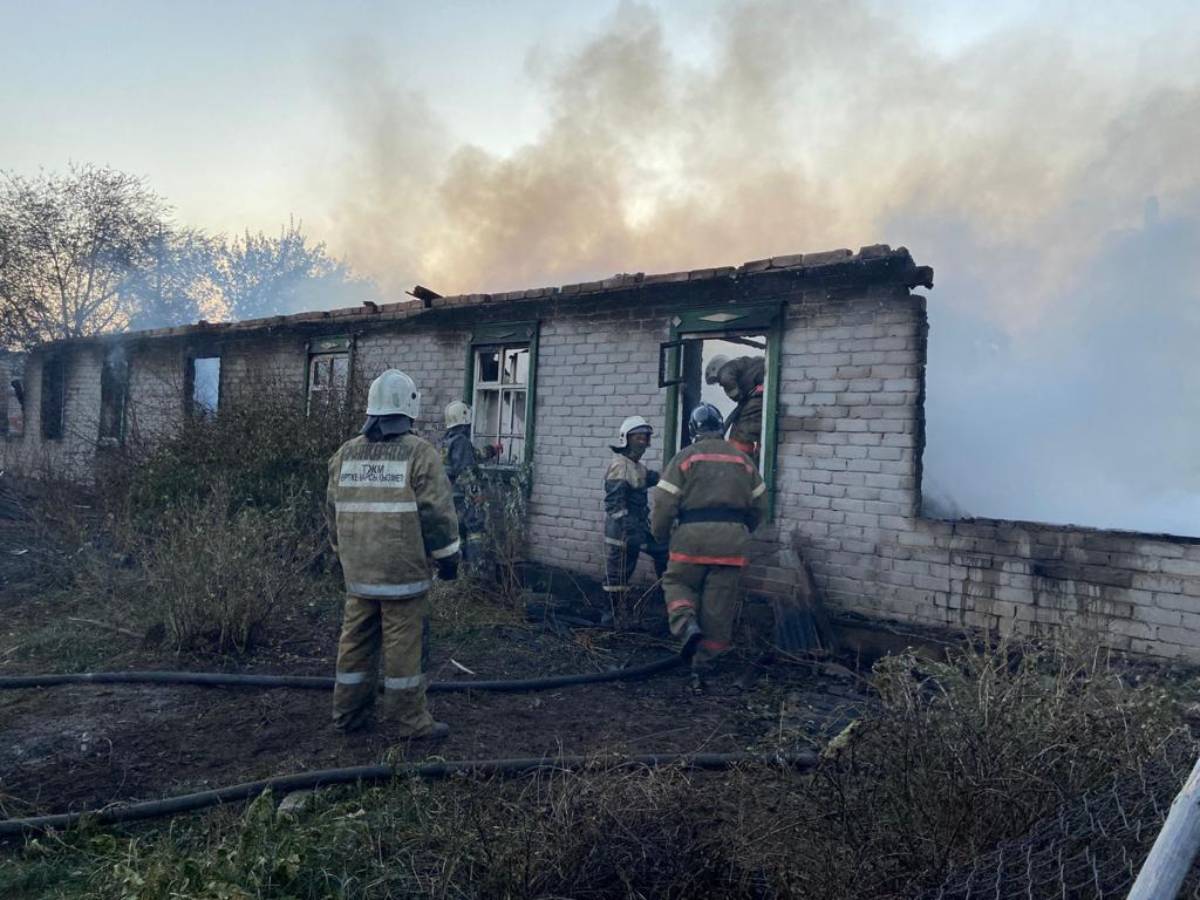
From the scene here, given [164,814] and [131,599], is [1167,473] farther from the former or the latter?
[131,599]

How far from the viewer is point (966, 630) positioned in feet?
19.6

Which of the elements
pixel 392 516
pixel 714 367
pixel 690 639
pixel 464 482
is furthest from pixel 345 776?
pixel 714 367

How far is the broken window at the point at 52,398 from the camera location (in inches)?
642

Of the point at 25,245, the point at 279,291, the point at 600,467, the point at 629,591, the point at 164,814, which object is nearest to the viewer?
the point at 164,814

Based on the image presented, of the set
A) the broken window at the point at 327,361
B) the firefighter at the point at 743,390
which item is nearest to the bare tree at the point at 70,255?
the broken window at the point at 327,361

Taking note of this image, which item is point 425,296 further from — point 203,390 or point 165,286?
point 165,286

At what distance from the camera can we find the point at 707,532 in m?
6.38

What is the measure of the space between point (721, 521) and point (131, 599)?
5.08m

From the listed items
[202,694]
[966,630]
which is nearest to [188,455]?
[202,694]

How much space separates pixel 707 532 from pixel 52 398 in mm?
15725

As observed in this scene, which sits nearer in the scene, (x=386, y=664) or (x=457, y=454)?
(x=386, y=664)

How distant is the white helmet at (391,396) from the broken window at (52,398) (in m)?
14.9

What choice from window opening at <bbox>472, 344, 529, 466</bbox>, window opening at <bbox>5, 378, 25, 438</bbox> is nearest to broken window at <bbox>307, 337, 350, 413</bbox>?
window opening at <bbox>472, 344, 529, 466</bbox>

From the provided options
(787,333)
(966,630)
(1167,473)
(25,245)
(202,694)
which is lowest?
(202,694)
